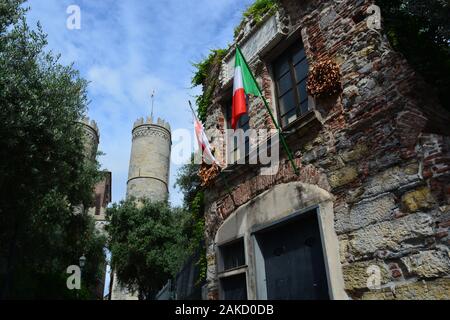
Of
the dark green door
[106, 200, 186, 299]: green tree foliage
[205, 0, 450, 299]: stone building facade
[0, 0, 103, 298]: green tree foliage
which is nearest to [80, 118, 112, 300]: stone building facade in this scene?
[106, 200, 186, 299]: green tree foliage

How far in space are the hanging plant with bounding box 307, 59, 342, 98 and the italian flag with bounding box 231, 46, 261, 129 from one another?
79 cm

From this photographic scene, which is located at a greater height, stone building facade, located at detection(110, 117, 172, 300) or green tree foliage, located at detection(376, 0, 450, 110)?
stone building facade, located at detection(110, 117, 172, 300)

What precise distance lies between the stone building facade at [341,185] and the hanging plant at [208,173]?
12.9 inches

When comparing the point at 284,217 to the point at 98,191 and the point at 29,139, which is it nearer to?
the point at 29,139

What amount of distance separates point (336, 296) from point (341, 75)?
2.73 meters

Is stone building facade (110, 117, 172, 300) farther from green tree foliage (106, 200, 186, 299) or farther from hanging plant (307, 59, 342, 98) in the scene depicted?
hanging plant (307, 59, 342, 98)

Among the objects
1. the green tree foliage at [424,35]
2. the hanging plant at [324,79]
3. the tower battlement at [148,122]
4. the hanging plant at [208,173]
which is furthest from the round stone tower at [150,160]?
the green tree foliage at [424,35]

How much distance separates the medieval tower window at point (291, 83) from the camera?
18.0 ft

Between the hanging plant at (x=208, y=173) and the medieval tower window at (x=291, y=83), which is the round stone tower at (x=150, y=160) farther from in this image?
the medieval tower window at (x=291, y=83)

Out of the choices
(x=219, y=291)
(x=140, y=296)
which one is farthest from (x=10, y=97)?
(x=140, y=296)

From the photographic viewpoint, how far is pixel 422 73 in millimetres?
4047

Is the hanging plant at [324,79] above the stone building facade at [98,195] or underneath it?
underneath

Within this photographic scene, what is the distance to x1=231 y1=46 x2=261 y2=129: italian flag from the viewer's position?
5203 millimetres

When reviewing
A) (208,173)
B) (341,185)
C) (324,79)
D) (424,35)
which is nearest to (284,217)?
(341,185)
